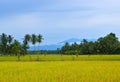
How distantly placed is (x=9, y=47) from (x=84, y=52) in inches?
983

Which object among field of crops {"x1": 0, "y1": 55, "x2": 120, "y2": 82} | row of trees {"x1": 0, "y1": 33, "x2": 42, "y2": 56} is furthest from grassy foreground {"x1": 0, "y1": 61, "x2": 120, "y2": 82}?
row of trees {"x1": 0, "y1": 33, "x2": 42, "y2": 56}

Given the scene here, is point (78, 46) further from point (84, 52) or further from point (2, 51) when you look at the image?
point (2, 51)

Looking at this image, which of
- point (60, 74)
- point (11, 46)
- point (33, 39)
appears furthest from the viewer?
point (33, 39)

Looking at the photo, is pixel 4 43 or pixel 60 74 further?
pixel 4 43

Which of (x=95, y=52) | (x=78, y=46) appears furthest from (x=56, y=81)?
(x=78, y=46)

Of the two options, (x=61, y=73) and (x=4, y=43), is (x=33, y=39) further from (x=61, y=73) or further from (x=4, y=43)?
(x=61, y=73)

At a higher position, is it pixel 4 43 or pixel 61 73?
pixel 4 43

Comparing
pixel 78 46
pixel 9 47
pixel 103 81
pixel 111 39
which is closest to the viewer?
pixel 103 81

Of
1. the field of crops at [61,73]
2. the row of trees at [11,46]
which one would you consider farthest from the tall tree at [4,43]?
the field of crops at [61,73]

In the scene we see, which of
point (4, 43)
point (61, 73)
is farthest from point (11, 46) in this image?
point (61, 73)

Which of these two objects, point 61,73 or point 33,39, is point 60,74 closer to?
point 61,73

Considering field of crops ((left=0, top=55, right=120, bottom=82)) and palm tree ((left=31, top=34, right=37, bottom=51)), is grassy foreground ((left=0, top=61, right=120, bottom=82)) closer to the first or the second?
field of crops ((left=0, top=55, right=120, bottom=82))

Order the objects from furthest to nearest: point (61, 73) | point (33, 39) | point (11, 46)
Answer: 1. point (33, 39)
2. point (11, 46)
3. point (61, 73)

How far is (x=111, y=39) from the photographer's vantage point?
11800 centimetres
